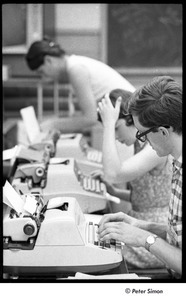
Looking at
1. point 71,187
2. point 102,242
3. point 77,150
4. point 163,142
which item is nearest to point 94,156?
point 77,150

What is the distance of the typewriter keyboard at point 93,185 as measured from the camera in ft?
7.30

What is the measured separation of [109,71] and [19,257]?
1.26m

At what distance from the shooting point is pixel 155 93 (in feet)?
5.04

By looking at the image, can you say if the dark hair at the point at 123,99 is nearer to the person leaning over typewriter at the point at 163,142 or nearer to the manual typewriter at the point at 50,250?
the person leaning over typewriter at the point at 163,142

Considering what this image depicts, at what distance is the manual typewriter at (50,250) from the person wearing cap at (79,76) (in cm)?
75

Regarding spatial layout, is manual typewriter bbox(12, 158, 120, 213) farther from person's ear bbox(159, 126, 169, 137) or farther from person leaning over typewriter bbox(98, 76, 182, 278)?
person's ear bbox(159, 126, 169, 137)

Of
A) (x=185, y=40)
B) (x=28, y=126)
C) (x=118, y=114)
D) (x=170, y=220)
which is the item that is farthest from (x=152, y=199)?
(x=28, y=126)

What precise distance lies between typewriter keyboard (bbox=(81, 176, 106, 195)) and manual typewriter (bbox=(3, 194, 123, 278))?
21.2 inches

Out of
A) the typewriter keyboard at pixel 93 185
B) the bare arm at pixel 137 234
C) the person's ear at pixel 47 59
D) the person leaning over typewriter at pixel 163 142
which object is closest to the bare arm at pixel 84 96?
the person's ear at pixel 47 59

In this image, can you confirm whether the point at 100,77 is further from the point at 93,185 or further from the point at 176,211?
the point at 176,211

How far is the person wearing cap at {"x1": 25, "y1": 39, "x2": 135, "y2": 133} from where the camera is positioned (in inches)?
103

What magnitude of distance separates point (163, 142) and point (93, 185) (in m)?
0.77

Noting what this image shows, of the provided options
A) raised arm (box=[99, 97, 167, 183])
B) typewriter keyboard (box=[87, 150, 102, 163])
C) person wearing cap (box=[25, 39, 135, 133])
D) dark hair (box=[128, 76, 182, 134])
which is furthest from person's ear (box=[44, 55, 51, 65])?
dark hair (box=[128, 76, 182, 134])

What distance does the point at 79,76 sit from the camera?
2.84 m
